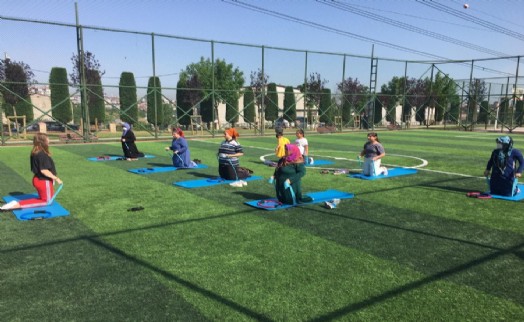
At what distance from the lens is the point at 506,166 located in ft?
29.2

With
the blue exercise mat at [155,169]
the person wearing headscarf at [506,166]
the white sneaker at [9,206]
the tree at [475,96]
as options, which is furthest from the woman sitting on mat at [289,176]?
the tree at [475,96]

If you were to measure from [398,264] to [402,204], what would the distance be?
344cm

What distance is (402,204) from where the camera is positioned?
8.34m

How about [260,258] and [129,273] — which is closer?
[129,273]

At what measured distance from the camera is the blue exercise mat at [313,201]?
798cm

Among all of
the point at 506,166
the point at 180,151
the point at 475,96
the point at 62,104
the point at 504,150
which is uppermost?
the point at 475,96

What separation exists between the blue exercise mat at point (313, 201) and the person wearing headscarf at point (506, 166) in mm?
3439

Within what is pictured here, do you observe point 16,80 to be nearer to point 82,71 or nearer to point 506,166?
point 82,71

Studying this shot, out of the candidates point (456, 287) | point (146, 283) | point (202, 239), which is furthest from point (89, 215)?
point (456, 287)

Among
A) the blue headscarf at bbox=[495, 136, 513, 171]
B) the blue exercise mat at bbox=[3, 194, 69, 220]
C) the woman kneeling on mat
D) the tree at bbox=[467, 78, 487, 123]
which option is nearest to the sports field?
the blue exercise mat at bbox=[3, 194, 69, 220]

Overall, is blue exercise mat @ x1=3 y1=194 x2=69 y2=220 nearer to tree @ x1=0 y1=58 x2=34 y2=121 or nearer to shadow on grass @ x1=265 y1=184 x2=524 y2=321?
shadow on grass @ x1=265 y1=184 x2=524 y2=321

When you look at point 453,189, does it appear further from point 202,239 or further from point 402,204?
point 202,239

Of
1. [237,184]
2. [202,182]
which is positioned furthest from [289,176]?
[202,182]

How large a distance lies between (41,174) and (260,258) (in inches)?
204
